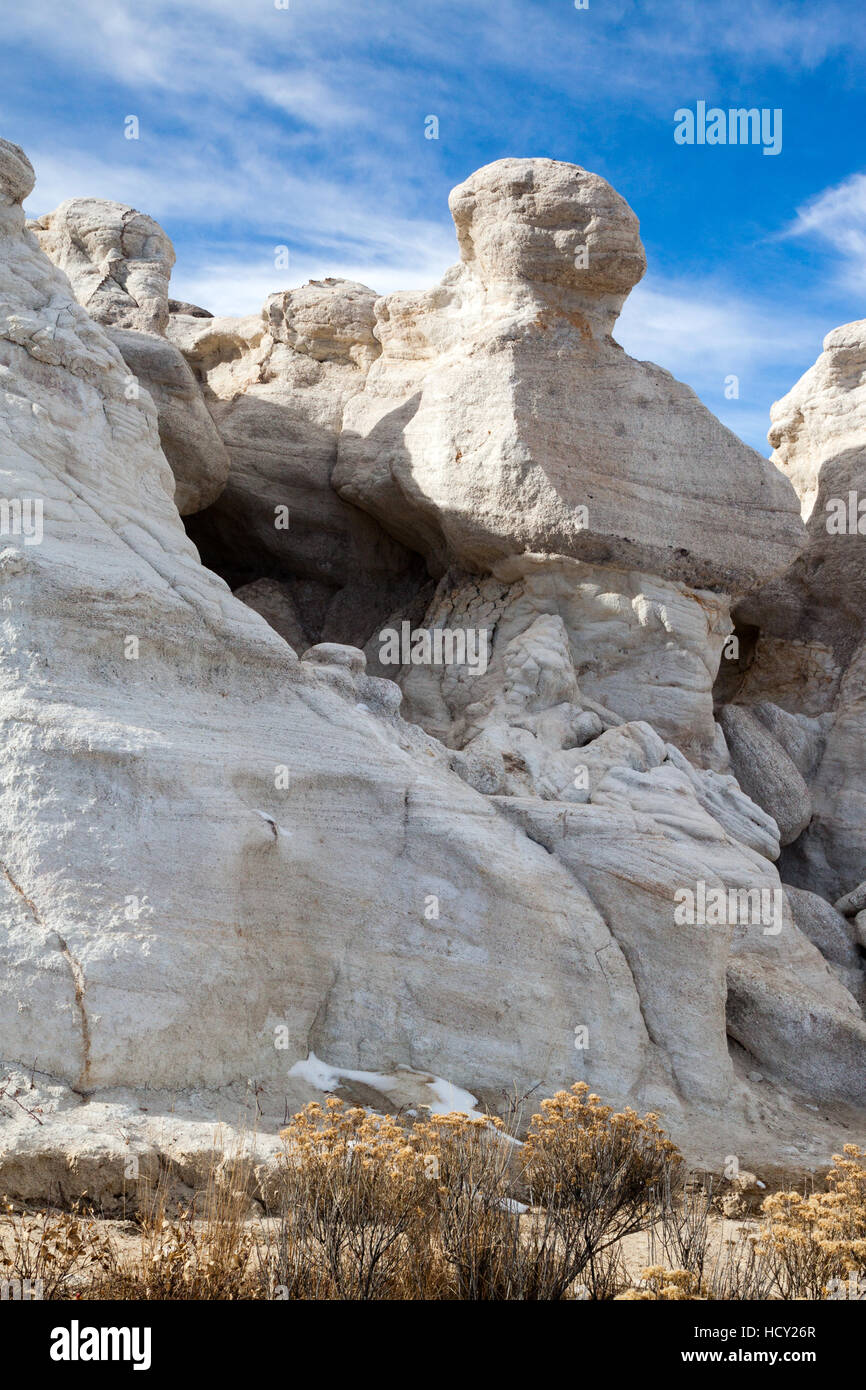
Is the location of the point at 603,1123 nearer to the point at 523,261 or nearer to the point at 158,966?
the point at 158,966

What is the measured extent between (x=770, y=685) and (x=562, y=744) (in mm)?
6029

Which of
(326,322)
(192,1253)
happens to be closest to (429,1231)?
(192,1253)

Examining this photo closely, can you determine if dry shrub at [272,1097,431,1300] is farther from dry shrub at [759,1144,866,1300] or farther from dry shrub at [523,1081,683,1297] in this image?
dry shrub at [759,1144,866,1300]

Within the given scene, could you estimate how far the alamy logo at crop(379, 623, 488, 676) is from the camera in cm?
1281

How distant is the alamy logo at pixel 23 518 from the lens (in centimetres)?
827

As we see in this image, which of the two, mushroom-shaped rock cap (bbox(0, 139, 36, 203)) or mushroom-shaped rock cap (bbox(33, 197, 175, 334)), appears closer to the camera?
mushroom-shaped rock cap (bbox(0, 139, 36, 203))

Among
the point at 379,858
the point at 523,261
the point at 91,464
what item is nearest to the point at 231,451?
the point at 523,261

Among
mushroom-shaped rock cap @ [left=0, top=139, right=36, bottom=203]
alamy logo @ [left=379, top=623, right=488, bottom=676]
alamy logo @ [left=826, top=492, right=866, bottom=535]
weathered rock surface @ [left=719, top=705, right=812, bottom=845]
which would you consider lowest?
weathered rock surface @ [left=719, top=705, right=812, bottom=845]

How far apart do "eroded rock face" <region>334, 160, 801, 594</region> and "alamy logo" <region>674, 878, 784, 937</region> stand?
4059 mm

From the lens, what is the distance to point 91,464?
30.9ft

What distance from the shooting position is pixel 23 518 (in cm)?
840

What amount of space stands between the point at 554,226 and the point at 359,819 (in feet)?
24.1

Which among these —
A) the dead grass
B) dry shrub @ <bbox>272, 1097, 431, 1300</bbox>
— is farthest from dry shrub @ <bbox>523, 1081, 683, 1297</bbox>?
dry shrub @ <bbox>272, 1097, 431, 1300</bbox>

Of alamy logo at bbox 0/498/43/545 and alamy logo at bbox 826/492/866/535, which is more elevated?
alamy logo at bbox 826/492/866/535
